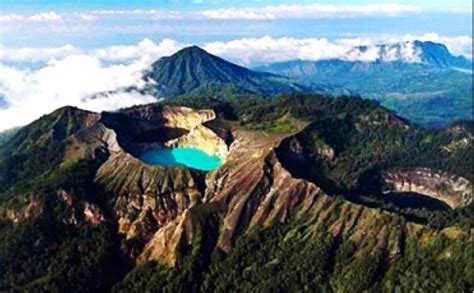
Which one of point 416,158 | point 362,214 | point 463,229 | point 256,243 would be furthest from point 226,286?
point 416,158

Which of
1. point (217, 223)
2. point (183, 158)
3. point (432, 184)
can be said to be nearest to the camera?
point (217, 223)

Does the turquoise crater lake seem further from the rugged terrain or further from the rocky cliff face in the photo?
the rocky cliff face

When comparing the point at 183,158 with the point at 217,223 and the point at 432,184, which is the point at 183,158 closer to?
the point at 217,223

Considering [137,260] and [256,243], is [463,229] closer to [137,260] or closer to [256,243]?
[256,243]

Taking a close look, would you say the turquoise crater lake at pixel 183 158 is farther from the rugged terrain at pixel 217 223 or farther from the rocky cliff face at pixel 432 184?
the rocky cliff face at pixel 432 184

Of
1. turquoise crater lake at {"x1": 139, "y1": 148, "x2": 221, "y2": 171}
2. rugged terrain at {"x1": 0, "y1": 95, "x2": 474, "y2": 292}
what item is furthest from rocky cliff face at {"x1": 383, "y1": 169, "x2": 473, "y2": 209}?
turquoise crater lake at {"x1": 139, "y1": 148, "x2": 221, "y2": 171}

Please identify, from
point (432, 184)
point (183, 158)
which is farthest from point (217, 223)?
point (432, 184)
